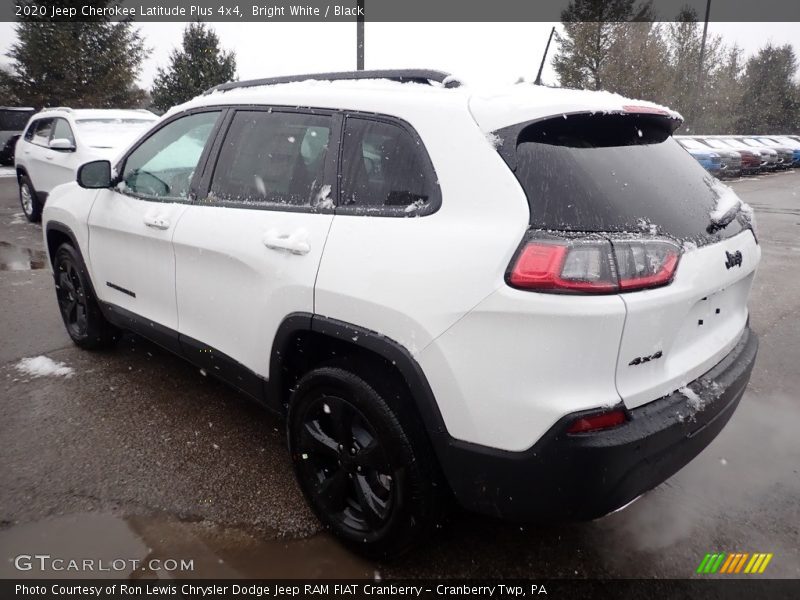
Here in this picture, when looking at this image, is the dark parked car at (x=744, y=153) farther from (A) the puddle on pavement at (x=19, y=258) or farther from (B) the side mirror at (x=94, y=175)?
(B) the side mirror at (x=94, y=175)

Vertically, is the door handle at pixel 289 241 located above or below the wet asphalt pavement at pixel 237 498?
above

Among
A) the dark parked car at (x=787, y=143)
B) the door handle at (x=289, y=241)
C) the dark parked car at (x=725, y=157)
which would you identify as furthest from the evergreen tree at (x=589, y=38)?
the door handle at (x=289, y=241)

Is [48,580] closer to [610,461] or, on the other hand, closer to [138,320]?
[138,320]

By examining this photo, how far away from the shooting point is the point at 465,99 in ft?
6.57

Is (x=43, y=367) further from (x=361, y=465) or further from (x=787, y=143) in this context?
(x=787, y=143)

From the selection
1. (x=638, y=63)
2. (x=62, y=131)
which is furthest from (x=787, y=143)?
(x=62, y=131)

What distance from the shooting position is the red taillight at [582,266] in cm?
169

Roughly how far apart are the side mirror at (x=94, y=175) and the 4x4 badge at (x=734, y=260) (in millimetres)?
3343

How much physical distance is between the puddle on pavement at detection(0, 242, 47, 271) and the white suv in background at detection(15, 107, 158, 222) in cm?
107

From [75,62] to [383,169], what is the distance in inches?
1059

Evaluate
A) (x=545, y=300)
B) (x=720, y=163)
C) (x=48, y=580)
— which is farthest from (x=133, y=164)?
(x=720, y=163)

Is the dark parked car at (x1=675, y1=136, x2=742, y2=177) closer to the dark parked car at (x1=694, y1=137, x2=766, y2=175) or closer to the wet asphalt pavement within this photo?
the dark parked car at (x1=694, y1=137, x2=766, y2=175)

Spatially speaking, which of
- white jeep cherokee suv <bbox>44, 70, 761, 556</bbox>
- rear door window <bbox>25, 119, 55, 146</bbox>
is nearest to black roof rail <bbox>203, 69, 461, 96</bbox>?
white jeep cherokee suv <bbox>44, 70, 761, 556</bbox>

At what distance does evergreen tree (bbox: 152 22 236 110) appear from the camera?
2192cm
